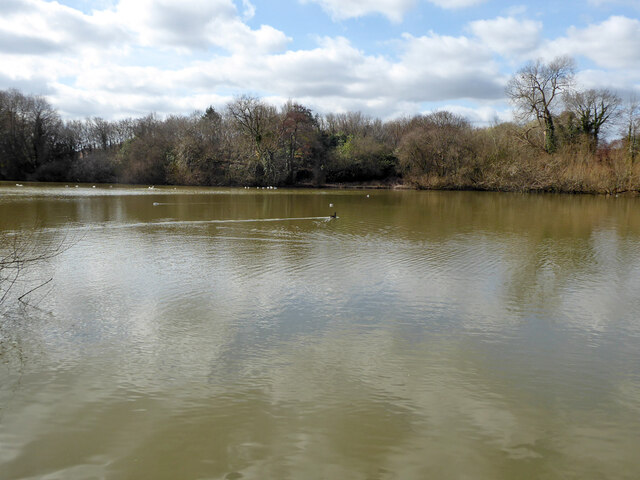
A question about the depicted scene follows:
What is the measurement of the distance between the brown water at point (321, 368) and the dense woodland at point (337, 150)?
31994 millimetres

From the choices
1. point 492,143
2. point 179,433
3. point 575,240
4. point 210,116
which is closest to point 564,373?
point 179,433

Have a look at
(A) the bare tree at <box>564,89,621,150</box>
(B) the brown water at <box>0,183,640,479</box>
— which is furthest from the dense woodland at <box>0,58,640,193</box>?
(B) the brown water at <box>0,183,640,479</box>

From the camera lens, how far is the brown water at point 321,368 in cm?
349

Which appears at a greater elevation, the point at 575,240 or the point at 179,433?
the point at 575,240

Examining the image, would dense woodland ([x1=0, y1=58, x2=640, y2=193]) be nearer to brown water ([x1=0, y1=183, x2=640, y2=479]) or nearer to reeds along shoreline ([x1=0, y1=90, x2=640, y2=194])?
reeds along shoreline ([x1=0, y1=90, x2=640, y2=194])

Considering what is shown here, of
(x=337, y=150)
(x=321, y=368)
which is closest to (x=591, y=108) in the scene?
(x=337, y=150)

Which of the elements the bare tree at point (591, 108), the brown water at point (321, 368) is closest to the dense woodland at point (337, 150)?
the bare tree at point (591, 108)

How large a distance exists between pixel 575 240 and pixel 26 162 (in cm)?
5613

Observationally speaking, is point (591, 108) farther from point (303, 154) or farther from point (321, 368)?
point (321, 368)

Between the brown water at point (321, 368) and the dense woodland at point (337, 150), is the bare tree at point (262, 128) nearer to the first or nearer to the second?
the dense woodland at point (337, 150)

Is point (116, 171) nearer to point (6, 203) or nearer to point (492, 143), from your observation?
point (6, 203)

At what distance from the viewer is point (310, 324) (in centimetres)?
619

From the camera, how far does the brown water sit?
3.49 m

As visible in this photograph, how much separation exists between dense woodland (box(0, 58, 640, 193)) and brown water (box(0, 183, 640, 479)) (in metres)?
32.0
